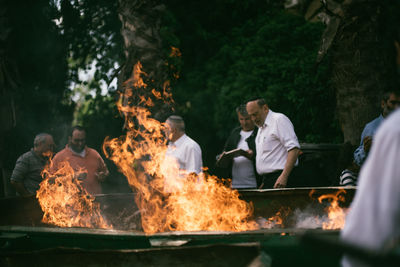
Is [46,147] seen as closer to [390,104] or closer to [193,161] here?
[193,161]

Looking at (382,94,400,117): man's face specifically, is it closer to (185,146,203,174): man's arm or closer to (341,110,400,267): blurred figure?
(185,146,203,174): man's arm

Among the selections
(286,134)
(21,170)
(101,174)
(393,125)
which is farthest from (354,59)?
(393,125)

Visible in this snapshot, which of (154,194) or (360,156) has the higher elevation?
(360,156)

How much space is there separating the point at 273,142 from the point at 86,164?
9.72ft

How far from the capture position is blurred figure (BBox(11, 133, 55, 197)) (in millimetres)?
6629

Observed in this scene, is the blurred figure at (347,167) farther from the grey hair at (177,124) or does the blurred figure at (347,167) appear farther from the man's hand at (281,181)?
the grey hair at (177,124)

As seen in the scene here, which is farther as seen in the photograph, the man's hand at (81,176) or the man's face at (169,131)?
the man's hand at (81,176)

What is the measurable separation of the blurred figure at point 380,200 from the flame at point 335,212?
327 cm

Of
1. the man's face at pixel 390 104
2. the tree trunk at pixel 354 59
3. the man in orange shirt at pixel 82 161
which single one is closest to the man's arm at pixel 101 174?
the man in orange shirt at pixel 82 161

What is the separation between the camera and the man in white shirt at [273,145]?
5395 millimetres

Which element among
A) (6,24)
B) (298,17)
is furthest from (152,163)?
(298,17)

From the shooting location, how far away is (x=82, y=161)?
22.3 feet

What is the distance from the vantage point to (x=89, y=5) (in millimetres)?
12352

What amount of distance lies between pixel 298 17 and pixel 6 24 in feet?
23.2
